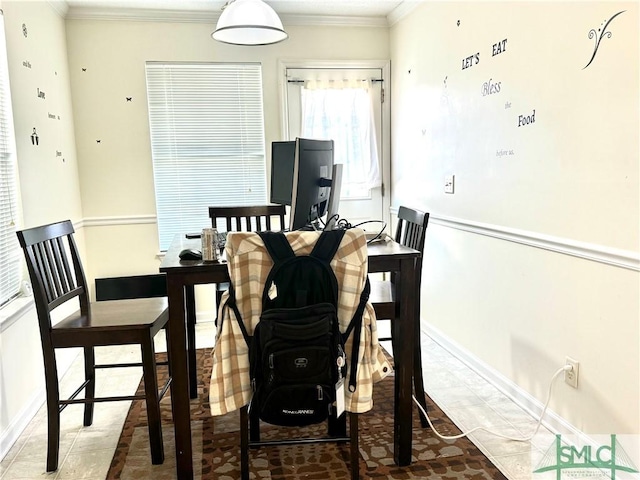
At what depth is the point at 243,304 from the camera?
5.49 feet

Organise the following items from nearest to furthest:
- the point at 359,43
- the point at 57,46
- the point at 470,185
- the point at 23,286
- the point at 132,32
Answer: the point at 23,286 < the point at 470,185 < the point at 57,46 < the point at 132,32 < the point at 359,43

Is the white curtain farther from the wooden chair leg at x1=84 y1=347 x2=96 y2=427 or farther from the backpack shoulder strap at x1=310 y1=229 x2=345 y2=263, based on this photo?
the backpack shoulder strap at x1=310 y1=229 x2=345 y2=263

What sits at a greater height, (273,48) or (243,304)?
(273,48)

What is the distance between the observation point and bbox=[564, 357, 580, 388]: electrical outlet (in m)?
2.05

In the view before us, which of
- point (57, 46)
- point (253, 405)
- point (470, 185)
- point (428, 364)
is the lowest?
point (428, 364)

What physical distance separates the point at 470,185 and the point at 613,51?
3.70 ft

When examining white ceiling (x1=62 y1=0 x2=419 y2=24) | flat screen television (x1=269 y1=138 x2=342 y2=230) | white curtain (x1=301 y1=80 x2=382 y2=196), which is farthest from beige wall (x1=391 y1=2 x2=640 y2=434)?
flat screen television (x1=269 y1=138 x2=342 y2=230)

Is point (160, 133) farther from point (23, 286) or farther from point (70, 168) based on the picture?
point (23, 286)

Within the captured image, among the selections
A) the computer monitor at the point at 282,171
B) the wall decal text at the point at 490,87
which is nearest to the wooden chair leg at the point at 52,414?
the computer monitor at the point at 282,171

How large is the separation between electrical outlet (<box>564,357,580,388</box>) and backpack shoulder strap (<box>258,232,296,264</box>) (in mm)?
1327

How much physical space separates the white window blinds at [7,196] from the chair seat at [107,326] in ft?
1.60

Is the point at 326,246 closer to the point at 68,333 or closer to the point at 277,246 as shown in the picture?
the point at 277,246

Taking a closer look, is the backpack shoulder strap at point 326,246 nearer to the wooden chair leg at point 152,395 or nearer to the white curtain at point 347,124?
the wooden chair leg at point 152,395

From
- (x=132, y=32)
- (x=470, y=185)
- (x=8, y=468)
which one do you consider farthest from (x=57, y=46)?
(x=470, y=185)
